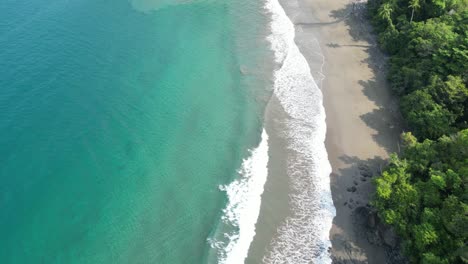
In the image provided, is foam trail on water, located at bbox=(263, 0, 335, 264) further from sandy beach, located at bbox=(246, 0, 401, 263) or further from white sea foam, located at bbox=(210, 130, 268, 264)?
white sea foam, located at bbox=(210, 130, 268, 264)

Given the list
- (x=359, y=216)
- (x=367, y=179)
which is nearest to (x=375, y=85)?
(x=367, y=179)

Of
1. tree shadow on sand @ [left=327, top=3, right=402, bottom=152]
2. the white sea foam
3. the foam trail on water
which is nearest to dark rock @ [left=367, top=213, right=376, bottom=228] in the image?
the foam trail on water

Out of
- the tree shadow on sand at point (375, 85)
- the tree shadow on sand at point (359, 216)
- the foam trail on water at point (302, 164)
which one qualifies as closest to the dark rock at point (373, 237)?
the tree shadow on sand at point (359, 216)

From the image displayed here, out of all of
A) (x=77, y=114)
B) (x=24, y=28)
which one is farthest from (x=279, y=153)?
(x=24, y=28)

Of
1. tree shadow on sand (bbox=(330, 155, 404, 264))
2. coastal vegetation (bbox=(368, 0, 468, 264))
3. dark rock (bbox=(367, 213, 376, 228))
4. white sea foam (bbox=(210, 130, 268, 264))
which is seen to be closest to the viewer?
coastal vegetation (bbox=(368, 0, 468, 264))

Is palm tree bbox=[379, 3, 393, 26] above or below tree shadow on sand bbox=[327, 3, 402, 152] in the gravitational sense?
above

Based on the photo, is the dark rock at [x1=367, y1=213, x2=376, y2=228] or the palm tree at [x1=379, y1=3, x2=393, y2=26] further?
the palm tree at [x1=379, y1=3, x2=393, y2=26]

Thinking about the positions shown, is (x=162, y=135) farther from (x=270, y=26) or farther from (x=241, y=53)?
(x=270, y=26)
